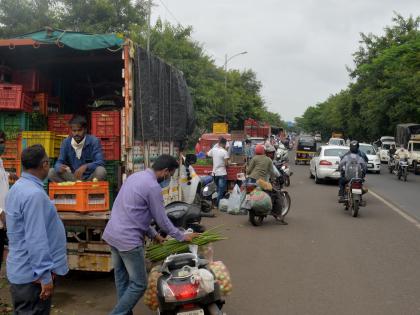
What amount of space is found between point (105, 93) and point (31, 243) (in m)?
6.51

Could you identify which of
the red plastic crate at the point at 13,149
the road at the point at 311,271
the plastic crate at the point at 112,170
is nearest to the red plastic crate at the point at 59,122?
the red plastic crate at the point at 13,149

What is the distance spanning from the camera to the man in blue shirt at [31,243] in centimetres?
333

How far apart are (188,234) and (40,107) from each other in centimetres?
458

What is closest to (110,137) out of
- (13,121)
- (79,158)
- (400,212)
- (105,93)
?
(79,158)

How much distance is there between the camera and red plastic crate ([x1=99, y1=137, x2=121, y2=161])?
6902mm

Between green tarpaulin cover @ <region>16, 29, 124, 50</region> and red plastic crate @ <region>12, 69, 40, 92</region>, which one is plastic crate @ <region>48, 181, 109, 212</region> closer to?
green tarpaulin cover @ <region>16, 29, 124, 50</region>

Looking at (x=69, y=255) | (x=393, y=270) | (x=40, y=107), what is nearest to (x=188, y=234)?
(x=69, y=255)

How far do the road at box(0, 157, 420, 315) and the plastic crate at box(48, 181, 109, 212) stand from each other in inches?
42.9

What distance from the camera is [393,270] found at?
6.84m

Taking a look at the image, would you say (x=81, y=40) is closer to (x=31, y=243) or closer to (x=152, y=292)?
(x=152, y=292)

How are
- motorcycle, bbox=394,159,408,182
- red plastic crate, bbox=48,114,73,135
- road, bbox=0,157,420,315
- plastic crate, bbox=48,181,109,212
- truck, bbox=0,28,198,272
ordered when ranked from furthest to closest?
motorcycle, bbox=394,159,408,182
red plastic crate, bbox=48,114,73,135
truck, bbox=0,28,198,272
plastic crate, bbox=48,181,109,212
road, bbox=0,157,420,315

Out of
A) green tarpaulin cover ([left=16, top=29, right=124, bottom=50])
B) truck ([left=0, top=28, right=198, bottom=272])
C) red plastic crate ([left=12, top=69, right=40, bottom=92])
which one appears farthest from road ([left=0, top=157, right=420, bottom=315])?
red plastic crate ([left=12, top=69, right=40, bottom=92])

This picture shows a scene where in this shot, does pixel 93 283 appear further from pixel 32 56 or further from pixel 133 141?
pixel 32 56

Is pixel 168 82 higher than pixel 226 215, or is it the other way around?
pixel 168 82
